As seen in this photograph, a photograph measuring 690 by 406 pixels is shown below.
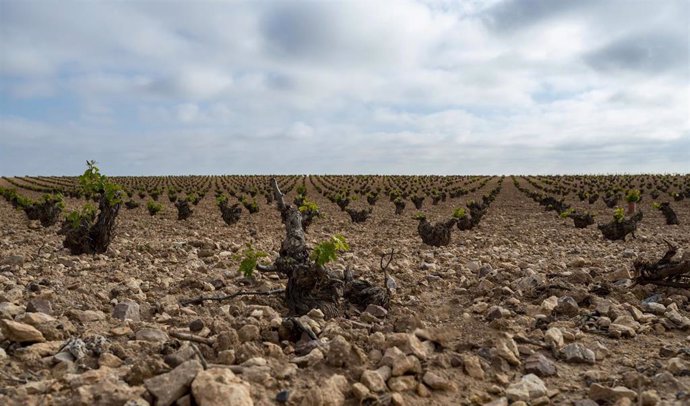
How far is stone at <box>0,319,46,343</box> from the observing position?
3.77m

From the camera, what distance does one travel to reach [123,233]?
14875 mm

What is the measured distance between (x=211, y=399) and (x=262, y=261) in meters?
6.51

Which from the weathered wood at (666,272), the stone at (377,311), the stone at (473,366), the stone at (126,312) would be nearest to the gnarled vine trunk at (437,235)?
the weathered wood at (666,272)

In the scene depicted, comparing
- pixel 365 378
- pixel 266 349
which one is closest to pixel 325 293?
pixel 266 349

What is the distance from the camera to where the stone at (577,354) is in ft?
13.1

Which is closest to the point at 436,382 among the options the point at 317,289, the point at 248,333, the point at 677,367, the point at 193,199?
the point at 248,333

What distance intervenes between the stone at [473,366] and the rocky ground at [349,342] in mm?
11

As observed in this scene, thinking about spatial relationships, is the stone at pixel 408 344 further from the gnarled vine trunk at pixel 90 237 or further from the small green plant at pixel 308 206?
the gnarled vine trunk at pixel 90 237

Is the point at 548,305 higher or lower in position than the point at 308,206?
lower

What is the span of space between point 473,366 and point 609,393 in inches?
36.5

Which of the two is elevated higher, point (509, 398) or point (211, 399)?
point (211, 399)

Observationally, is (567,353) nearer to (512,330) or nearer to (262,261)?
(512,330)

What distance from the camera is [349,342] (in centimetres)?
407

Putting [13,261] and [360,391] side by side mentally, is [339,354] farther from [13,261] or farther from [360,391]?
[13,261]
